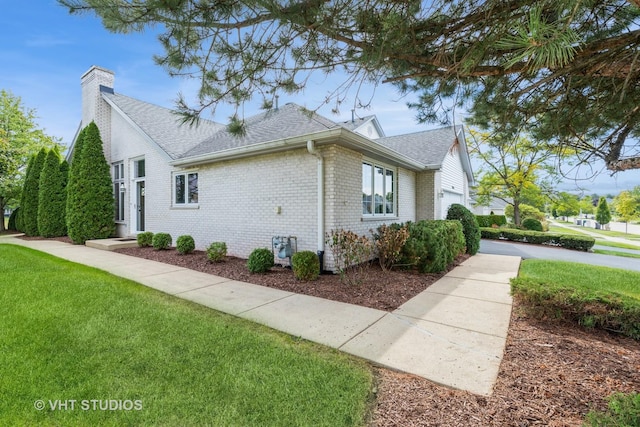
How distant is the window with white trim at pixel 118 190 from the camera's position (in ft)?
41.7

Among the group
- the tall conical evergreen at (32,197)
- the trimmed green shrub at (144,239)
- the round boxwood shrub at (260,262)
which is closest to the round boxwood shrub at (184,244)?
the trimmed green shrub at (144,239)

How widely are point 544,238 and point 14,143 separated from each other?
105ft

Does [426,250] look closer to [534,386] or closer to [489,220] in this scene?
[534,386]

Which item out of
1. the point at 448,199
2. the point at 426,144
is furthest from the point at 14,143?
the point at 448,199

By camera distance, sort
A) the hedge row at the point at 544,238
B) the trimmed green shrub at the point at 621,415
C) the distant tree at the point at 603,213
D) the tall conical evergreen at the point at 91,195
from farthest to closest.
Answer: the distant tree at the point at 603,213 < the hedge row at the point at 544,238 < the tall conical evergreen at the point at 91,195 < the trimmed green shrub at the point at 621,415

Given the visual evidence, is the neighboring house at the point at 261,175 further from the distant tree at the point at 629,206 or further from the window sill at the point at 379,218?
the distant tree at the point at 629,206

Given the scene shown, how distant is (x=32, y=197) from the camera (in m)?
14.7

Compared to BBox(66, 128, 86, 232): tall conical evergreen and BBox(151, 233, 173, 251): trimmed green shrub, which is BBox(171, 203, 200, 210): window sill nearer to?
BBox(151, 233, 173, 251): trimmed green shrub

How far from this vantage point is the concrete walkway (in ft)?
9.77

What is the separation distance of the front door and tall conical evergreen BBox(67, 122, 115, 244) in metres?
1.09

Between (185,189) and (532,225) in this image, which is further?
(532,225)

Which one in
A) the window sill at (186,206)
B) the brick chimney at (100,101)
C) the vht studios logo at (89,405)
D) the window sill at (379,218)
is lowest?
the vht studios logo at (89,405)

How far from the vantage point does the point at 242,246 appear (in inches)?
330

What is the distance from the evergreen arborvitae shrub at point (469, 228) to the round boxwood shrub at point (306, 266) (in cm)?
710
